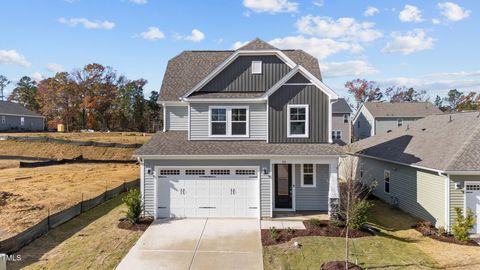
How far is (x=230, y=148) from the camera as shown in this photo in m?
14.5

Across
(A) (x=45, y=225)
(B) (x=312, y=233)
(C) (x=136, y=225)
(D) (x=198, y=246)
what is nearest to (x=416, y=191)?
(B) (x=312, y=233)

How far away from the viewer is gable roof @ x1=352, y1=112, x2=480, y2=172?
13.1 meters

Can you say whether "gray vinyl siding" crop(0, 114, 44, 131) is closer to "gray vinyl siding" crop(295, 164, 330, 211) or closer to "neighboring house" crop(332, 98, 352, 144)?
"neighboring house" crop(332, 98, 352, 144)

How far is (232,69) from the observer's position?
16.2 metres

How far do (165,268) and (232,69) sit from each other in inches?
399

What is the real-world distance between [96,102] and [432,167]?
5449 centimetres

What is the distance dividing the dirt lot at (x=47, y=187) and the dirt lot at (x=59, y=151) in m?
4.45

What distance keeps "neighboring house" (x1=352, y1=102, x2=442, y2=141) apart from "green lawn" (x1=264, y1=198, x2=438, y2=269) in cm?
3628

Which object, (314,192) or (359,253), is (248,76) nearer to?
(314,192)

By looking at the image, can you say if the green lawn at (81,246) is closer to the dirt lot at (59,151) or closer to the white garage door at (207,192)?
the white garage door at (207,192)

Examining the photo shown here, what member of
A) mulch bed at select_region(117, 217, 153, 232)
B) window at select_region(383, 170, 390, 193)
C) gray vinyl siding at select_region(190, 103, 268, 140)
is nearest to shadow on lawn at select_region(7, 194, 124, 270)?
mulch bed at select_region(117, 217, 153, 232)

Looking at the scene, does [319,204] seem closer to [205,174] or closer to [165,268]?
[205,174]

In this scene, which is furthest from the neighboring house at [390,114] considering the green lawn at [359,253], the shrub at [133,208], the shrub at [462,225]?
the shrub at [133,208]

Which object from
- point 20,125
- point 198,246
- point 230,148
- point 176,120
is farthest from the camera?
point 20,125
